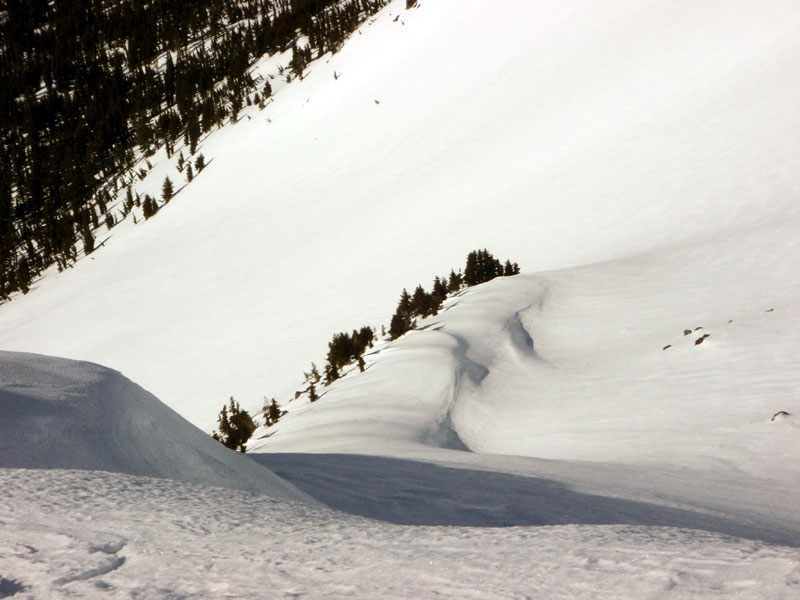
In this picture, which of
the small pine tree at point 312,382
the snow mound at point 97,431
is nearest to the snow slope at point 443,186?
the small pine tree at point 312,382

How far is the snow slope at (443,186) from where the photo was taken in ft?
38.2

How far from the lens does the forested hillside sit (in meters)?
25.8

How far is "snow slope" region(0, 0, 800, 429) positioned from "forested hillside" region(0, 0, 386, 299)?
11.9ft

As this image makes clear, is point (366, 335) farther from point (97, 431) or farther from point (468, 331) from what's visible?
point (97, 431)

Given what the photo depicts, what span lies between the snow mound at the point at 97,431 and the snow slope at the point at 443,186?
5089 millimetres

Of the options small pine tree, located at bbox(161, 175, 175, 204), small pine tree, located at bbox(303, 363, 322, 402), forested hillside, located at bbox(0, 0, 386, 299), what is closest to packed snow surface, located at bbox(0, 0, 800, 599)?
small pine tree, located at bbox(303, 363, 322, 402)

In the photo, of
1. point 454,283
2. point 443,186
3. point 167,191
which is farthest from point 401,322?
point 167,191

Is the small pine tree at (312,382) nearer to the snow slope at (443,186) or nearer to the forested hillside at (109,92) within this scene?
the snow slope at (443,186)

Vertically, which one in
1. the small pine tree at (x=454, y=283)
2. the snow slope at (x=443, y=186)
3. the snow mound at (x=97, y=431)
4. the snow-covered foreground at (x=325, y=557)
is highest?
the snow slope at (x=443, y=186)

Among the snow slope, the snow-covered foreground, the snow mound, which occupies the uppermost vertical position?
the snow slope

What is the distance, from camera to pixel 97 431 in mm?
A: 2521

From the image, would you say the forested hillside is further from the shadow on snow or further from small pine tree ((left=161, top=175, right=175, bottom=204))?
the shadow on snow

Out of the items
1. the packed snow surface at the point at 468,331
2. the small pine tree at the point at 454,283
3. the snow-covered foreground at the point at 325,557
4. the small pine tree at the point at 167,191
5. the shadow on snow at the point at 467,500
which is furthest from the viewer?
the small pine tree at the point at 167,191

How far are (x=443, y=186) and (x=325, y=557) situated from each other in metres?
15.2
